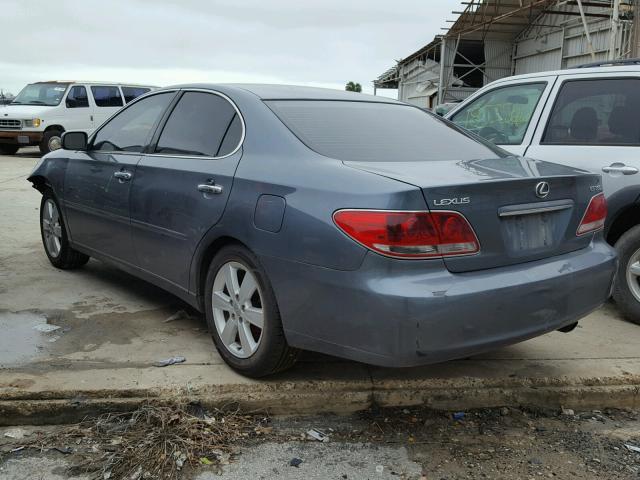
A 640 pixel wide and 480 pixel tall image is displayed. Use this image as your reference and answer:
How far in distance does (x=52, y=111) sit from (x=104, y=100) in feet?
4.87

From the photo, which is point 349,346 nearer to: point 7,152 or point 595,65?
point 595,65

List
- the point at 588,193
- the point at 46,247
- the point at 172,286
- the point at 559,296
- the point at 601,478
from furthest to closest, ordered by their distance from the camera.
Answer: the point at 46,247 < the point at 172,286 < the point at 588,193 < the point at 559,296 < the point at 601,478

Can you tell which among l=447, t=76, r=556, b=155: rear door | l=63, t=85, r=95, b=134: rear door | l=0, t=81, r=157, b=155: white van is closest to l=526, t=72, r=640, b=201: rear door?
l=447, t=76, r=556, b=155: rear door

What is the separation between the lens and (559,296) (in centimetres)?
307

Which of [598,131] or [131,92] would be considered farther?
[131,92]

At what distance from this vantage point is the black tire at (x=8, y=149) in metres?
18.0

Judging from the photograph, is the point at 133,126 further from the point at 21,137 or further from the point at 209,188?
the point at 21,137

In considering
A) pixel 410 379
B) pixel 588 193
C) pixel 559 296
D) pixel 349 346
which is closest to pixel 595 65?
pixel 588 193

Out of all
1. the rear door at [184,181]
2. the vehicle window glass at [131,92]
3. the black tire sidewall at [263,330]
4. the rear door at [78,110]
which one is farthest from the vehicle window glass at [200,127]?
the vehicle window glass at [131,92]

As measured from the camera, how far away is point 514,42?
73.4 ft

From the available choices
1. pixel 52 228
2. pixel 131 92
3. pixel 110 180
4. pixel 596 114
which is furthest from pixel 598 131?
pixel 131 92

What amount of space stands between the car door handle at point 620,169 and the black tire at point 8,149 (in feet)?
55.4

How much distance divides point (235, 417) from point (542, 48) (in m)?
19.5

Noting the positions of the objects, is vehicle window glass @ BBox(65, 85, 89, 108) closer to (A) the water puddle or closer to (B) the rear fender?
(A) the water puddle
